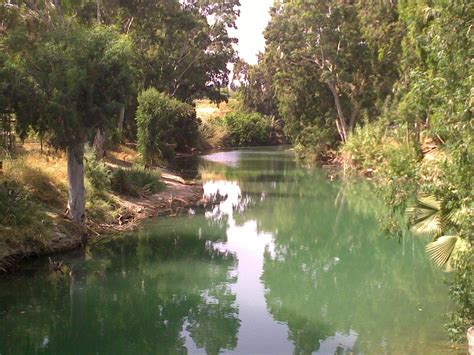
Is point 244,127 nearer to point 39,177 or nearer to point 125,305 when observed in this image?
point 39,177

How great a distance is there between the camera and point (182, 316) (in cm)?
1169

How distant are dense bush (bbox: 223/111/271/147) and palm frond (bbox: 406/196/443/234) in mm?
65965

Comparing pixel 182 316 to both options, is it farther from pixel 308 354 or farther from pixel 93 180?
pixel 93 180

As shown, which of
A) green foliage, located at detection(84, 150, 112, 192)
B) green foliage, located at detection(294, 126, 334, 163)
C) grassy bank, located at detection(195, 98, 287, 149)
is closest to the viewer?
green foliage, located at detection(84, 150, 112, 192)

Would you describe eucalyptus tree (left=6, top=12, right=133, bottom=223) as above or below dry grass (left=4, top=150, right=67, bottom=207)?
above

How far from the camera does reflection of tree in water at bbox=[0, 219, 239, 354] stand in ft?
33.5

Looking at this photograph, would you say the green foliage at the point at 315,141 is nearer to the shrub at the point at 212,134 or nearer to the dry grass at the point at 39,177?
the shrub at the point at 212,134

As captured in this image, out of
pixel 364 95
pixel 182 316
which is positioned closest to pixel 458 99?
A: pixel 182 316

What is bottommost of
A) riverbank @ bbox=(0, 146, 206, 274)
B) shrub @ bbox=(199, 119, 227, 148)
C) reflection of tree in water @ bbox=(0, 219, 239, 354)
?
reflection of tree in water @ bbox=(0, 219, 239, 354)

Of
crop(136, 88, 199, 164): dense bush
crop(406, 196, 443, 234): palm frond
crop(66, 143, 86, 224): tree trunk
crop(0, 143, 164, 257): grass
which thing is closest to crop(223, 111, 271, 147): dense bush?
crop(136, 88, 199, 164): dense bush

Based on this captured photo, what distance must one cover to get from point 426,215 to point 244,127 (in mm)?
66688

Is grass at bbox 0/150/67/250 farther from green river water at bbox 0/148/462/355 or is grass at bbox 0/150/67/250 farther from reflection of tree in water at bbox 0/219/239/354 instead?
reflection of tree in water at bbox 0/219/239/354

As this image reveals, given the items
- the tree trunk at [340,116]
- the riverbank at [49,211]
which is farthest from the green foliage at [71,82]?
the tree trunk at [340,116]

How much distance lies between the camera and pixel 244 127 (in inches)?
2977
